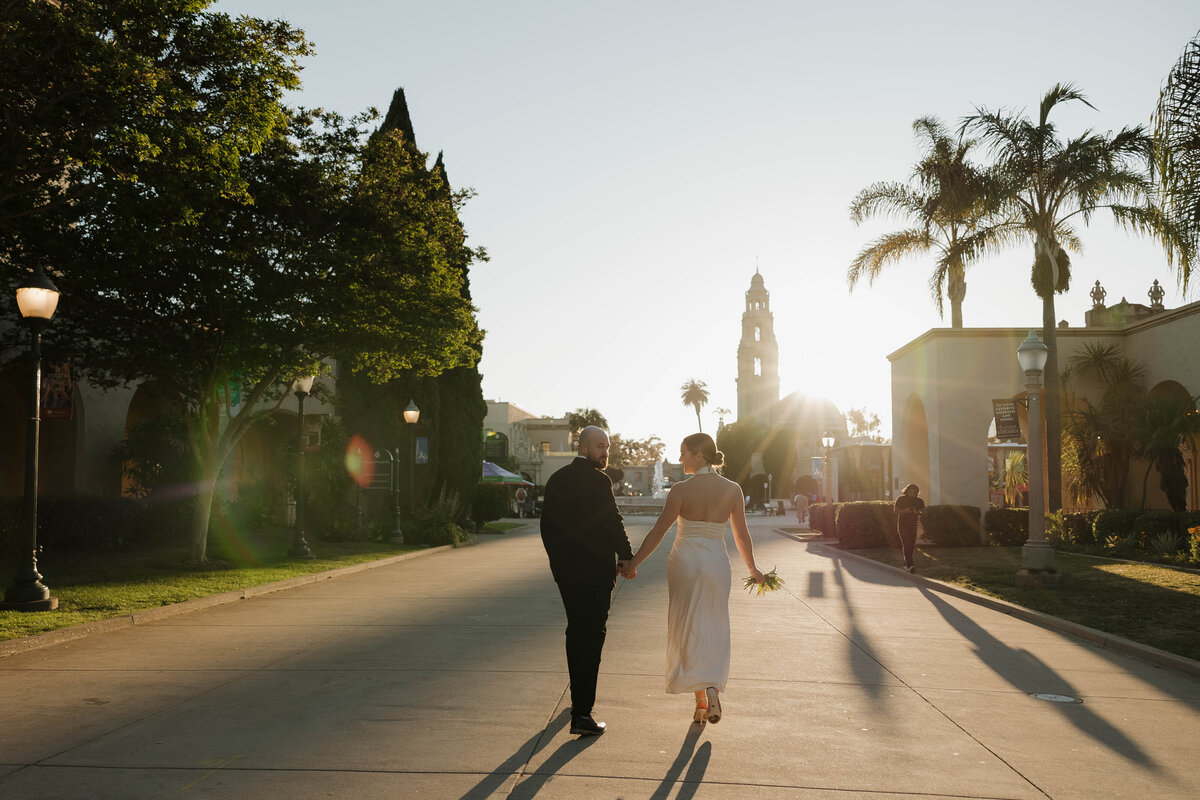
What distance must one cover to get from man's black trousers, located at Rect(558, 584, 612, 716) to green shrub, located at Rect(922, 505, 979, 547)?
19.7 metres

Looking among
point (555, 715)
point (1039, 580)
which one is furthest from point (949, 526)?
point (555, 715)

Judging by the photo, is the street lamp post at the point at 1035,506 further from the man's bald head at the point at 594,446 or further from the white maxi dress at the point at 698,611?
the man's bald head at the point at 594,446

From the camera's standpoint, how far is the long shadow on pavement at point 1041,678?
6039 millimetres

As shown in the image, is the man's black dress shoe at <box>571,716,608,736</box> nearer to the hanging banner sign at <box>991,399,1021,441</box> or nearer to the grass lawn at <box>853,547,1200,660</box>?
the grass lawn at <box>853,547,1200,660</box>

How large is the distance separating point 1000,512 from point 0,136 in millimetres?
22377

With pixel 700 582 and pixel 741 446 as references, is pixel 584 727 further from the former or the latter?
pixel 741 446

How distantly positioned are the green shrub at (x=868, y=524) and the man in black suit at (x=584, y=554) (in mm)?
19348

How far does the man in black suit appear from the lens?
620cm

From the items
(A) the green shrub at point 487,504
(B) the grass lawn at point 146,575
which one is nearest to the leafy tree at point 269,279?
(B) the grass lawn at point 146,575

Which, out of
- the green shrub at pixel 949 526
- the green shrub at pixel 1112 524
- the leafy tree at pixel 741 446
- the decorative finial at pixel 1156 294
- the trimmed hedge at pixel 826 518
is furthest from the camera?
the leafy tree at pixel 741 446

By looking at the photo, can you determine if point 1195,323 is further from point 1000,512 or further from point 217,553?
point 217,553

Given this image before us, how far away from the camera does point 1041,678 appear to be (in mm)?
8297

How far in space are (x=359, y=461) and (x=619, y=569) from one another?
25.1 metres

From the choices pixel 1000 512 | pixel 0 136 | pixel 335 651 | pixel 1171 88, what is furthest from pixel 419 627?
pixel 1000 512
